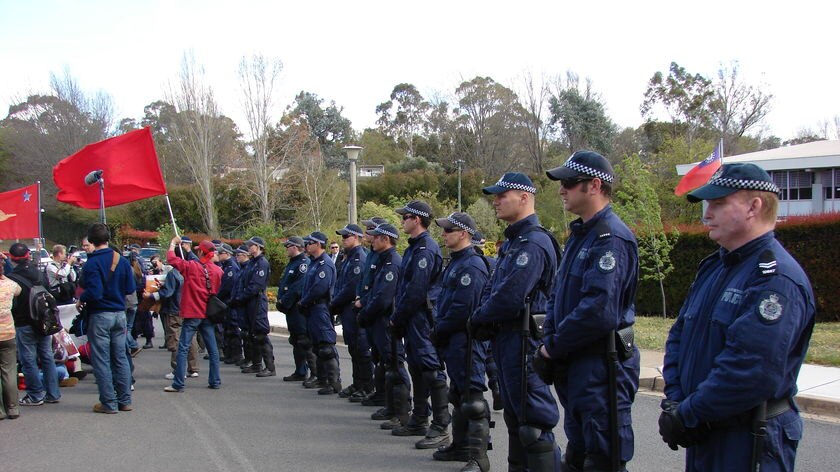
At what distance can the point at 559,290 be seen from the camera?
4.11 metres

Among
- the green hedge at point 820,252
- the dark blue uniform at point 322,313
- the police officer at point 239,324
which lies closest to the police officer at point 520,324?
the dark blue uniform at point 322,313

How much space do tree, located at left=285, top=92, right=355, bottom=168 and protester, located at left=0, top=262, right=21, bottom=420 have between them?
1874 inches

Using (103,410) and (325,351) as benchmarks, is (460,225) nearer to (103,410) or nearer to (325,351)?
(325,351)

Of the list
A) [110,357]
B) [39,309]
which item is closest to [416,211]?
[110,357]

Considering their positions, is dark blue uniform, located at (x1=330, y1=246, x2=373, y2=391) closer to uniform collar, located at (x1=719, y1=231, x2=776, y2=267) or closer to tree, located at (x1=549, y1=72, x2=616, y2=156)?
uniform collar, located at (x1=719, y1=231, x2=776, y2=267)

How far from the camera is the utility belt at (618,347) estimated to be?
3.83 m

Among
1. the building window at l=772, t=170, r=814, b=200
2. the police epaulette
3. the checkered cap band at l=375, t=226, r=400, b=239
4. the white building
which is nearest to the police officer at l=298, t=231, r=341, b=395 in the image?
the checkered cap band at l=375, t=226, r=400, b=239

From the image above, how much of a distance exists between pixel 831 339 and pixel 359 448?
9540 millimetres

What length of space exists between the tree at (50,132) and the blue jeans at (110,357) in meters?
49.7

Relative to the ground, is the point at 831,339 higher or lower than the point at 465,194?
lower

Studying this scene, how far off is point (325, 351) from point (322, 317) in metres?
0.45

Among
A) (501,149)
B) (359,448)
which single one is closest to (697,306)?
(359,448)

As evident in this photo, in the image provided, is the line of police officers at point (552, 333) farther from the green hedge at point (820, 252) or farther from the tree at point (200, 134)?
the tree at point (200, 134)

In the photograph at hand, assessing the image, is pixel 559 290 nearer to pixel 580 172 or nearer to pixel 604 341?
pixel 604 341
